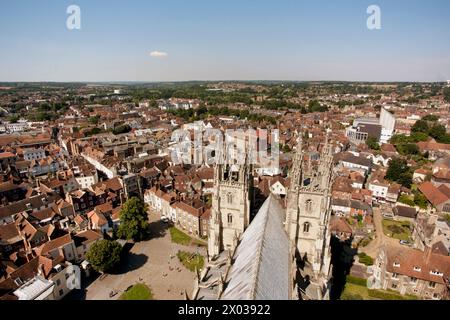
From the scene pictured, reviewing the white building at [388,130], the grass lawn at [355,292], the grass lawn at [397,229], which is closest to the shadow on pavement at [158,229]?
the grass lawn at [355,292]

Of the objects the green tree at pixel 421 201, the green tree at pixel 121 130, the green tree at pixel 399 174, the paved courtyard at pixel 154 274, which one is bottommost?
the paved courtyard at pixel 154 274

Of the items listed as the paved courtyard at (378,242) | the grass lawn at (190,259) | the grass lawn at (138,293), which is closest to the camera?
the grass lawn at (138,293)

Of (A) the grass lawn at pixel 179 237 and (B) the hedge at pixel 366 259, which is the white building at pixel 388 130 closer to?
(B) the hedge at pixel 366 259

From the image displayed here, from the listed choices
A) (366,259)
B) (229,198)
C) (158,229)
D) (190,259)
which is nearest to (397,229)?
(366,259)

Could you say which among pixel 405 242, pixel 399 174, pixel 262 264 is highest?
pixel 262 264

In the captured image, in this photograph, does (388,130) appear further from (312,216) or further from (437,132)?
(312,216)

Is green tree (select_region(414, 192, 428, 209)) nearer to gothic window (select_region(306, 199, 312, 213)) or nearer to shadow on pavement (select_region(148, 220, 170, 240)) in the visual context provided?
gothic window (select_region(306, 199, 312, 213))
